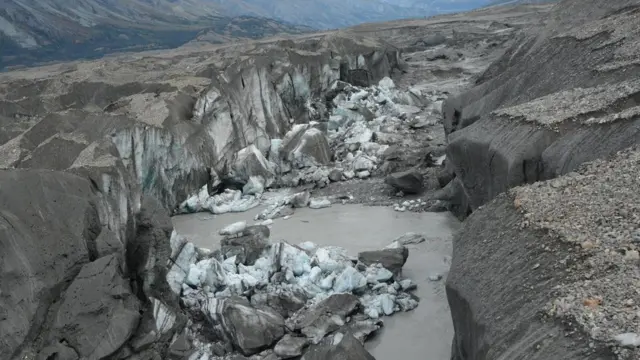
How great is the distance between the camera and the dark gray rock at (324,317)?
8984 mm

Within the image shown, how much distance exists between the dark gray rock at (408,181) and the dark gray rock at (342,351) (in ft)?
24.9

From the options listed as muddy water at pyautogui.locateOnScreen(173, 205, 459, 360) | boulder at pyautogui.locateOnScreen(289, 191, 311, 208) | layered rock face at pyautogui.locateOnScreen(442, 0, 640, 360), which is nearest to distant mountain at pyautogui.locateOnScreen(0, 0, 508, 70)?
boulder at pyautogui.locateOnScreen(289, 191, 311, 208)

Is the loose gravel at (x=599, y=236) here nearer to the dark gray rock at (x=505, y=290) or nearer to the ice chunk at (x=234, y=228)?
the dark gray rock at (x=505, y=290)

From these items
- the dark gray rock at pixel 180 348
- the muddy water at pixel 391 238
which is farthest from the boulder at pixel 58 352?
the muddy water at pixel 391 238

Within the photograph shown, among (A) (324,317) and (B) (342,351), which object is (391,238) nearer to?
(A) (324,317)

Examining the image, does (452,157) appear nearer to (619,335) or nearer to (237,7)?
(619,335)

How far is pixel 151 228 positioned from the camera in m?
10.5

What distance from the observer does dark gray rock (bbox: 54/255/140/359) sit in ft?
26.5

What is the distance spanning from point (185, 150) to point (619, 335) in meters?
14.1

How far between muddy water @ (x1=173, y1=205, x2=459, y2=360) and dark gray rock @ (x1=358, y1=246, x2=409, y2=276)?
0.33 meters

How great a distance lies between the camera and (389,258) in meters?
10.8

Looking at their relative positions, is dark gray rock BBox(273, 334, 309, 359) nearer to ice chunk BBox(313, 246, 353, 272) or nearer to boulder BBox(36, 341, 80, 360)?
ice chunk BBox(313, 246, 353, 272)

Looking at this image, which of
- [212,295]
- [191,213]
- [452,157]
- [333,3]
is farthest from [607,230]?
[333,3]

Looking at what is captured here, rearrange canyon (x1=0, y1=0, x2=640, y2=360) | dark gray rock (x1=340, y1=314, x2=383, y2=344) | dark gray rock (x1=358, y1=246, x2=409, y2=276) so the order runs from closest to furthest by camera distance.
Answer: canyon (x1=0, y1=0, x2=640, y2=360)
dark gray rock (x1=340, y1=314, x2=383, y2=344)
dark gray rock (x1=358, y1=246, x2=409, y2=276)
